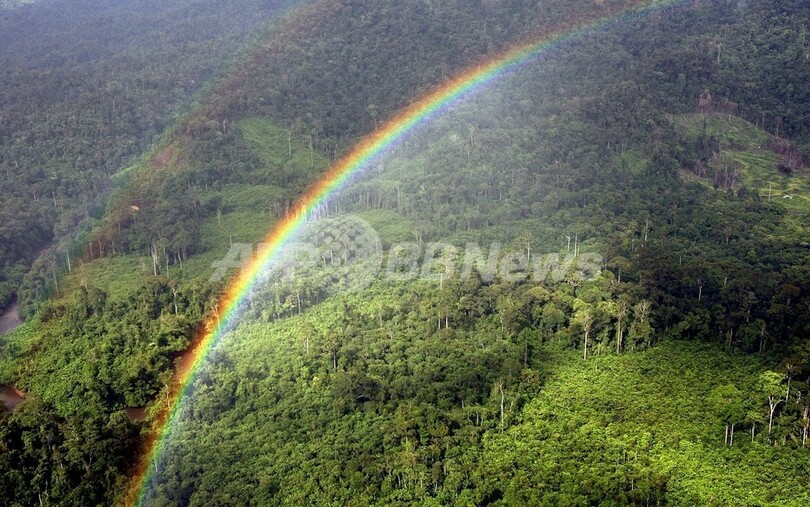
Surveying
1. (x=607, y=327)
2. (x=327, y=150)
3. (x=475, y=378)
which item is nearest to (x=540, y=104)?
(x=327, y=150)

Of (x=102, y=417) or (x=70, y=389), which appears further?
(x=70, y=389)

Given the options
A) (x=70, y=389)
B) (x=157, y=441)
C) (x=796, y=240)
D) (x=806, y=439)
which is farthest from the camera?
(x=796, y=240)

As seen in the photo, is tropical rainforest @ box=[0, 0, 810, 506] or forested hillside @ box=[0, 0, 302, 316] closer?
tropical rainforest @ box=[0, 0, 810, 506]

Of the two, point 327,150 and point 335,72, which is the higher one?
point 335,72

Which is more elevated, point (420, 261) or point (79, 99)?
point (79, 99)

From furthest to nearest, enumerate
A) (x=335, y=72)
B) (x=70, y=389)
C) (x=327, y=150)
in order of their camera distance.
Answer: (x=335, y=72), (x=327, y=150), (x=70, y=389)

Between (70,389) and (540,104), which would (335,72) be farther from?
(70,389)

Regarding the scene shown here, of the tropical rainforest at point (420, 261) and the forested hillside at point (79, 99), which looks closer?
the tropical rainforest at point (420, 261)

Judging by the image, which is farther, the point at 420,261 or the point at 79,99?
the point at 79,99
